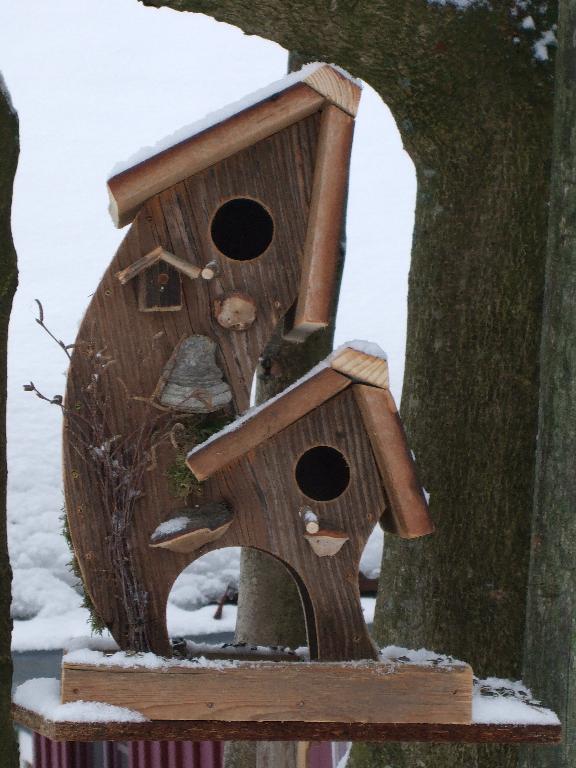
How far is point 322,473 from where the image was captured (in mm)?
2516

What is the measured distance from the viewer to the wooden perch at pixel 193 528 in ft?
7.41

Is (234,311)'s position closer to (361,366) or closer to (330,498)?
(361,366)

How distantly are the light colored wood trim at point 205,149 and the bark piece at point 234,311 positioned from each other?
265mm

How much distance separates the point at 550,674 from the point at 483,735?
45cm

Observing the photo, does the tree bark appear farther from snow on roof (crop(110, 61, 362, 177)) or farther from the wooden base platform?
the wooden base platform

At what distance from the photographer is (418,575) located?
10.9 ft

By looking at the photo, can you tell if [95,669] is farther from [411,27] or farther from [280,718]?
[411,27]

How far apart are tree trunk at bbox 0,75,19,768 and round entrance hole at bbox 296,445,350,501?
2.27 ft

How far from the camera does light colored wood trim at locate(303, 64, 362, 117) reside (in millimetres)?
2395

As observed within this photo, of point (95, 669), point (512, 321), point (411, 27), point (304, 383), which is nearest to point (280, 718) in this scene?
point (95, 669)

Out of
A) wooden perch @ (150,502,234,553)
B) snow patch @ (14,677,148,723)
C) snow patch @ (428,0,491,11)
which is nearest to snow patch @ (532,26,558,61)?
snow patch @ (428,0,491,11)

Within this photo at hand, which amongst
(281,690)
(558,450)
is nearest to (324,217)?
(558,450)

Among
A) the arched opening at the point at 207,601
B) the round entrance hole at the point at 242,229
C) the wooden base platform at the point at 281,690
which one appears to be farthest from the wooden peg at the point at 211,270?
the arched opening at the point at 207,601

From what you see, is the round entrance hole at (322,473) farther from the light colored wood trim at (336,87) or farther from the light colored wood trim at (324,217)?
the light colored wood trim at (336,87)
